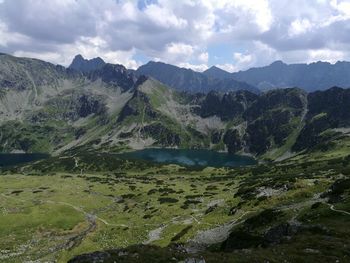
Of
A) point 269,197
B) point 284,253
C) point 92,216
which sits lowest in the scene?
point 92,216

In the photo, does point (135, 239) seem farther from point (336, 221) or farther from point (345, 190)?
point (336, 221)

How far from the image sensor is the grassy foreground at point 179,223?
3497 cm

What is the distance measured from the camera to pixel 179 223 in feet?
294

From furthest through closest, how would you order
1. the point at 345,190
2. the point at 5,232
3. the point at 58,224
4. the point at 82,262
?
the point at 58,224, the point at 5,232, the point at 345,190, the point at 82,262

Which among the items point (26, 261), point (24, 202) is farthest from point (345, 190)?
point (24, 202)

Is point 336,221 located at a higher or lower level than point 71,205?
higher

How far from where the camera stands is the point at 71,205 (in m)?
136

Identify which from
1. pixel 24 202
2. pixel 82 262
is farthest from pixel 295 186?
pixel 24 202

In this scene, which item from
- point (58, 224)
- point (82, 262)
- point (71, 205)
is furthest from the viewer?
point (71, 205)

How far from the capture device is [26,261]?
3285 inches

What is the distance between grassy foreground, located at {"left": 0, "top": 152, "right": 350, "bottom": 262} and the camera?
3497 centimetres

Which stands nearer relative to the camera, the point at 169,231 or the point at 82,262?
the point at 82,262

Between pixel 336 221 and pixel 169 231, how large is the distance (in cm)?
4318

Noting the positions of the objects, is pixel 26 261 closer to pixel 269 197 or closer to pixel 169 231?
pixel 169 231
